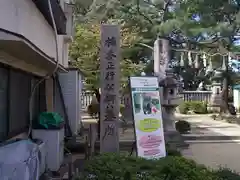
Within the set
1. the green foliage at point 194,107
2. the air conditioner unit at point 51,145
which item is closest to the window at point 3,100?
the air conditioner unit at point 51,145

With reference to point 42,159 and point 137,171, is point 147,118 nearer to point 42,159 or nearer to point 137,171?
point 42,159

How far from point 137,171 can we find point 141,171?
11 cm

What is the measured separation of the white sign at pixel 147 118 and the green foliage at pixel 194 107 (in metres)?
19.4

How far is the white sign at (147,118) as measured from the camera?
7.38 metres

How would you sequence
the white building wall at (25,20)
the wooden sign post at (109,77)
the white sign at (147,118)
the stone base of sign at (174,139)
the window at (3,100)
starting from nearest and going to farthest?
the white building wall at (25,20)
the window at (3,100)
the wooden sign post at (109,77)
the white sign at (147,118)
the stone base of sign at (174,139)

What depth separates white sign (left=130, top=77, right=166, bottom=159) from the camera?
7379 millimetres

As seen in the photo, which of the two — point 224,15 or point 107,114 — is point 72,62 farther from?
point 107,114

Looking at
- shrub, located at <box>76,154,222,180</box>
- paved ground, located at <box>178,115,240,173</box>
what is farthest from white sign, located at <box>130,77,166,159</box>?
shrub, located at <box>76,154,222,180</box>

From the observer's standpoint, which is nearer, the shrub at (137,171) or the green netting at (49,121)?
the shrub at (137,171)

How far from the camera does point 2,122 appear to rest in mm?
5906

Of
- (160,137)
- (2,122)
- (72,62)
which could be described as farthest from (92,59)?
(2,122)

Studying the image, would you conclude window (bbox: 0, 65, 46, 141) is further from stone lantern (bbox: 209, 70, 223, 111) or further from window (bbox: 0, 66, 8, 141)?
stone lantern (bbox: 209, 70, 223, 111)

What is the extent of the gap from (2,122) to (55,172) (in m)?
1.66

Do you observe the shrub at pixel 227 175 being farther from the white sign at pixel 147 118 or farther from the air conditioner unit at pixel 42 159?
the air conditioner unit at pixel 42 159
